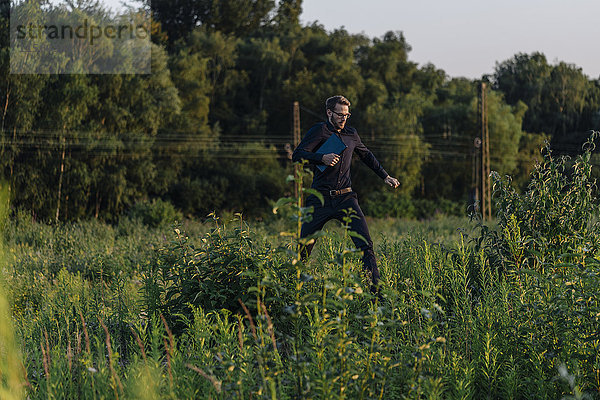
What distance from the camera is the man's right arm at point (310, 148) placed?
613cm

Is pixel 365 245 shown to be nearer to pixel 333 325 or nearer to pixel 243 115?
pixel 333 325

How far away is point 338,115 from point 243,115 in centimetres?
4232

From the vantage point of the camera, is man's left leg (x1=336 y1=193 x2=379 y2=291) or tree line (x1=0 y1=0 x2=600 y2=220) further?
tree line (x1=0 y1=0 x2=600 y2=220)

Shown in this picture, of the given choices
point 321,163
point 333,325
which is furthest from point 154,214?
point 333,325

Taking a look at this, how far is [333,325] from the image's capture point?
4789 mm

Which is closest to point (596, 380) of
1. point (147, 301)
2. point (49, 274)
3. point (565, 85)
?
point (147, 301)

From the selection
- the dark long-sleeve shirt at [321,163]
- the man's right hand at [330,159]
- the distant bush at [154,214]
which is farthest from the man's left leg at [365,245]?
the distant bush at [154,214]

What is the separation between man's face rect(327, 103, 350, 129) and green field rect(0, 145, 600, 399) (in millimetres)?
1414

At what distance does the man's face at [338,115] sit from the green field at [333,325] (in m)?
1.41

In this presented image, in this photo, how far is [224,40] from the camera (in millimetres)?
48844

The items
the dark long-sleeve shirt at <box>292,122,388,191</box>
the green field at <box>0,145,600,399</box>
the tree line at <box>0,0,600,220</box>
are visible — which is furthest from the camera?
the tree line at <box>0,0,600,220</box>

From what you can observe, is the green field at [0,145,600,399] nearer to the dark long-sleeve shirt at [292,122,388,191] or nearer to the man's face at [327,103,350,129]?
the dark long-sleeve shirt at [292,122,388,191]

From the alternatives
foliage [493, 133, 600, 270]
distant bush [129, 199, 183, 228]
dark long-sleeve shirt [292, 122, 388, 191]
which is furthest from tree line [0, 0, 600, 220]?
foliage [493, 133, 600, 270]

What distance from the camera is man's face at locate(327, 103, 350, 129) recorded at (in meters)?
6.37
